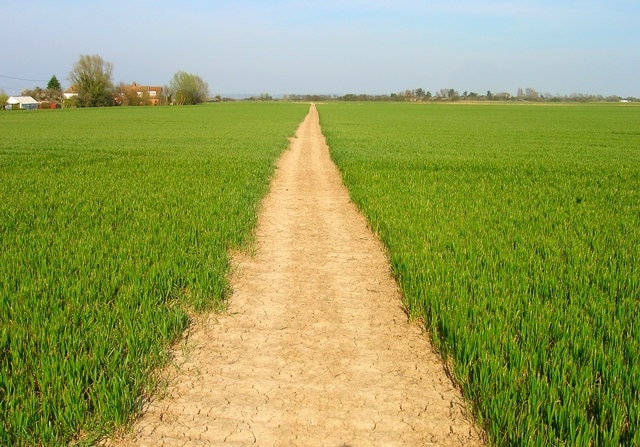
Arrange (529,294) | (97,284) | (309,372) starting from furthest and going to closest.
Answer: (97,284)
(529,294)
(309,372)

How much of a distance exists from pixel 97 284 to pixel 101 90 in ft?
376

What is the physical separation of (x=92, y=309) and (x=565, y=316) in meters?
4.47

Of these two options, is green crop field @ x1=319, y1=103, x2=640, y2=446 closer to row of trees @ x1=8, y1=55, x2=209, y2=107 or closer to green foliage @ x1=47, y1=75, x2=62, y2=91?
row of trees @ x1=8, y1=55, x2=209, y2=107

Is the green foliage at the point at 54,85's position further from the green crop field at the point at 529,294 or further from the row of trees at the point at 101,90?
the green crop field at the point at 529,294

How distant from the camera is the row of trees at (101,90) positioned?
4045 inches

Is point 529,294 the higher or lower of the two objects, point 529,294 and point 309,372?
the higher

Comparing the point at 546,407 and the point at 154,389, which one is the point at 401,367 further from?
the point at 154,389

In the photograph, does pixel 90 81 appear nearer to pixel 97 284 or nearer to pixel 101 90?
pixel 101 90

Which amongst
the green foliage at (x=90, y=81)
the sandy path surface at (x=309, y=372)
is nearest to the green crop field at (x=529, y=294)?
the sandy path surface at (x=309, y=372)

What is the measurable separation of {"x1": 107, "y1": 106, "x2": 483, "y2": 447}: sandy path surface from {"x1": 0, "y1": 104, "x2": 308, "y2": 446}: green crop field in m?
0.34

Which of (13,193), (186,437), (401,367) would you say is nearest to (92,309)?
(186,437)

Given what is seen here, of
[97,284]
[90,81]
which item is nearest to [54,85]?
[90,81]

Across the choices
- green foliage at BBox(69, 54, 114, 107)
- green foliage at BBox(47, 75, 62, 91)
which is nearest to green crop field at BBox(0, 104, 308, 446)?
green foliage at BBox(69, 54, 114, 107)

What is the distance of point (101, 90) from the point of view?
343 feet
